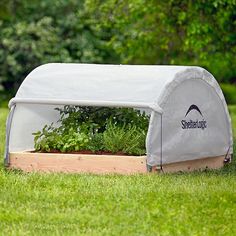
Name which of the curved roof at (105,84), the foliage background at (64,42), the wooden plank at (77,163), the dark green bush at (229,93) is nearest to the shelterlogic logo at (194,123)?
the curved roof at (105,84)

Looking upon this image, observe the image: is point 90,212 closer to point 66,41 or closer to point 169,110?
point 169,110

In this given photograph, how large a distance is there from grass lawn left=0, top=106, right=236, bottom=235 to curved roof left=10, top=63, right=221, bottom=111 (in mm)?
993

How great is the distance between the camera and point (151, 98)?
11.0m

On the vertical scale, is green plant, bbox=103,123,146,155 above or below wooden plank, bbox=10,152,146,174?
above

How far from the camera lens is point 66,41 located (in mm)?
30344

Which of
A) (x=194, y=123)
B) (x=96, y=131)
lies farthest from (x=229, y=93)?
(x=96, y=131)

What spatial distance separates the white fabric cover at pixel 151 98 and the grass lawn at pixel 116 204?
0.73m

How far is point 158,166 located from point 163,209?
85.9 inches

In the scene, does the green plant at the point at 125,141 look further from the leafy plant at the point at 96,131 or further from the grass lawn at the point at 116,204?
the grass lawn at the point at 116,204

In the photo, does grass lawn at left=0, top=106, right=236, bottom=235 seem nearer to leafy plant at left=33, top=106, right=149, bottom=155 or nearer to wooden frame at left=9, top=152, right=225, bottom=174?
wooden frame at left=9, top=152, right=225, bottom=174

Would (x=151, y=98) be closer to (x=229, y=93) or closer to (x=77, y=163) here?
(x=77, y=163)

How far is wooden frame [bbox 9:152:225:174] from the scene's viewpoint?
10.9 m

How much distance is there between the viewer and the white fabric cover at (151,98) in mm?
11086

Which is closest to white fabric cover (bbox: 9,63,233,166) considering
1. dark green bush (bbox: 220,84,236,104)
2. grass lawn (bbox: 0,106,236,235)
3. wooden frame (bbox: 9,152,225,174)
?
wooden frame (bbox: 9,152,225,174)
